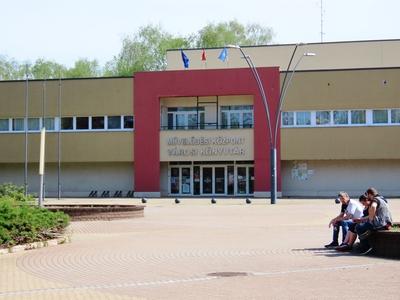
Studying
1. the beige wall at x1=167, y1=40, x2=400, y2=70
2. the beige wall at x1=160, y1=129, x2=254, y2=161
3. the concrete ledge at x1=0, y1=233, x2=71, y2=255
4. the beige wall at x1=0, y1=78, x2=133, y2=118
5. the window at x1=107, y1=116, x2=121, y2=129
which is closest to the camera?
the concrete ledge at x1=0, y1=233, x2=71, y2=255

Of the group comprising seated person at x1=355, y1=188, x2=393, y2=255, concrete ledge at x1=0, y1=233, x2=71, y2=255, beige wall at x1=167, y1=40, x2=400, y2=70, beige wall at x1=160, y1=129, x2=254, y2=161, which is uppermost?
beige wall at x1=167, y1=40, x2=400, y2=70

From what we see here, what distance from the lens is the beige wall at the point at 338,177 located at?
4709 cm

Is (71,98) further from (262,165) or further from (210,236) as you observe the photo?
(210,236)

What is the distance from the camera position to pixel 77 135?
5003cm

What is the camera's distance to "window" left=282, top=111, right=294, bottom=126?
156 ft

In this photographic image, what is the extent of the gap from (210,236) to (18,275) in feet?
26.4

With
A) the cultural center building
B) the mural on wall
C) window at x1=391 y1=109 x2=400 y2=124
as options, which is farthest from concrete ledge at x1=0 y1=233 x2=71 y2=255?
window at x1=391 y1=109 x2=400 y2=124

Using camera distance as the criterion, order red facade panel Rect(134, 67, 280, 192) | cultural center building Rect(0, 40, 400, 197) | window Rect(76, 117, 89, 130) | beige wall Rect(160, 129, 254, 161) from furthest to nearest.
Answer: window Rect(76, 117, 89, 130) → beige wall Rect(160, 129, 254, 161) → red facade panel Rect(134, 67, 280, 192) → cultural center building Rect(0, 40, 400, 197)

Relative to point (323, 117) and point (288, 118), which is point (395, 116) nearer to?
point (323, 117)

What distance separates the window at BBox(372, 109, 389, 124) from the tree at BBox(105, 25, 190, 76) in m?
35.7

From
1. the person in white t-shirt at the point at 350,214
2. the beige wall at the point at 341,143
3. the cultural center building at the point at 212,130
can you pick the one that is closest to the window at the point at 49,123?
the cultural center building at the point at 212,130

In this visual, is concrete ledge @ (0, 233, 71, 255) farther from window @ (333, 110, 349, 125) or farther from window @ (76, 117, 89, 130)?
window @ (76, 117, 89, 130)

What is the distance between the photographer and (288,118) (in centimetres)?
4744

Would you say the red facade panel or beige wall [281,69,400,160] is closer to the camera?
beige wall [281,69,400,160]
